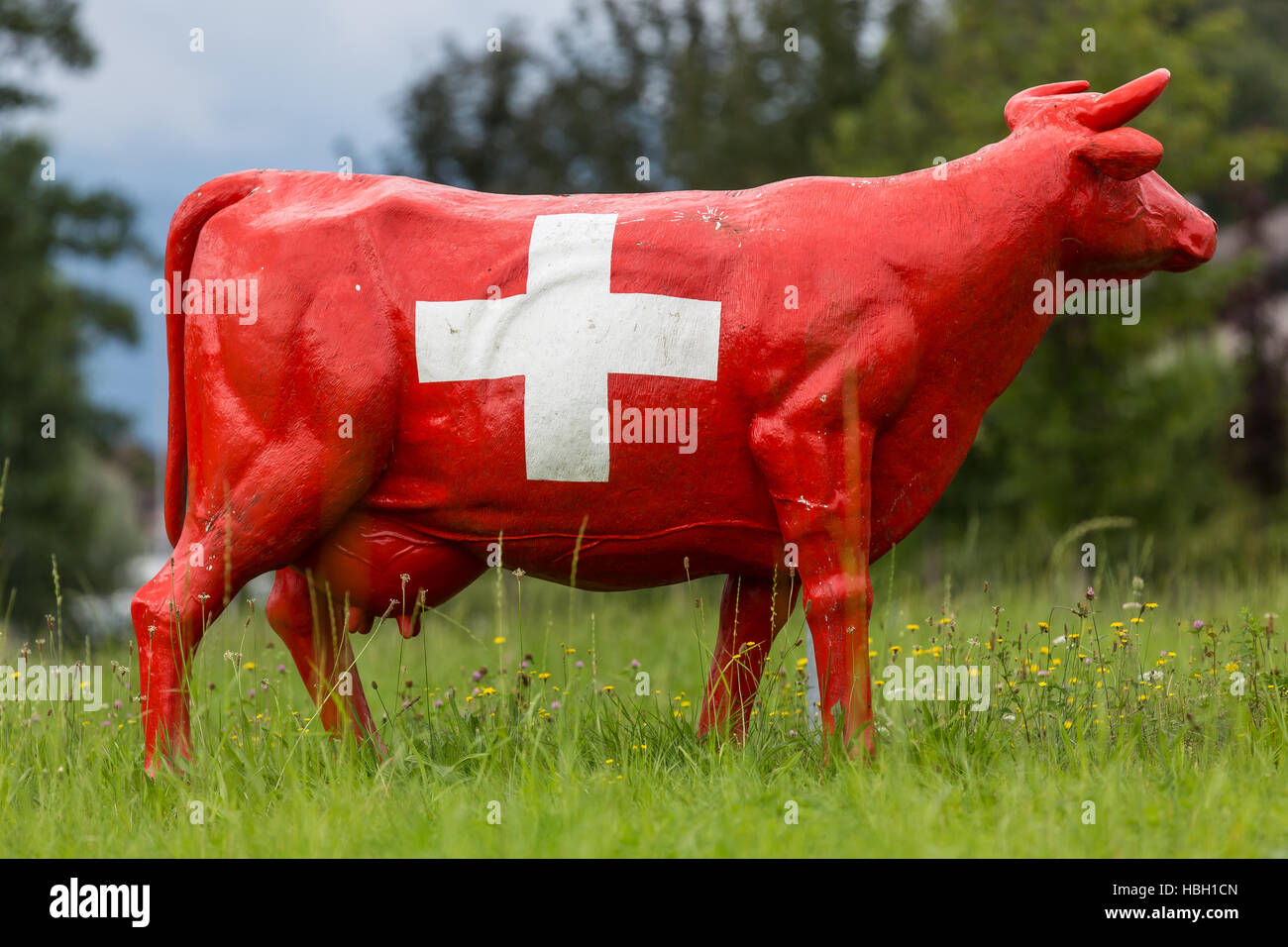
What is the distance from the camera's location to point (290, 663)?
5707mm

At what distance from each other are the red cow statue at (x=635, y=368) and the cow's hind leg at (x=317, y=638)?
0.21 meters

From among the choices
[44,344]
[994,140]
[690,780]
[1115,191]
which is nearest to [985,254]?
[1115,191]

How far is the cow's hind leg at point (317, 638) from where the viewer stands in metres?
4.04

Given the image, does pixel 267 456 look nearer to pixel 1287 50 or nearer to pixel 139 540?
pixel 139 540

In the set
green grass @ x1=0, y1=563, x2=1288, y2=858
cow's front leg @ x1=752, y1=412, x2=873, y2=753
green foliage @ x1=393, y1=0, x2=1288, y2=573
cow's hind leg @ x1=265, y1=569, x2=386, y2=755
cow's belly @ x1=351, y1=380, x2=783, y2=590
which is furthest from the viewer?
green foliage @ x1=393, y1=0, x2=1288, y2=573

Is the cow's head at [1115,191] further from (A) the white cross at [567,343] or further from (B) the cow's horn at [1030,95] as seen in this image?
(A) the white cross at [567,343]

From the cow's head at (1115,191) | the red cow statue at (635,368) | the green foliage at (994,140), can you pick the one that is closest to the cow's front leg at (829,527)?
the red cow statue at (635,368)

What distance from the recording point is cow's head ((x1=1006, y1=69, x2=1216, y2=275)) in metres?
3.65

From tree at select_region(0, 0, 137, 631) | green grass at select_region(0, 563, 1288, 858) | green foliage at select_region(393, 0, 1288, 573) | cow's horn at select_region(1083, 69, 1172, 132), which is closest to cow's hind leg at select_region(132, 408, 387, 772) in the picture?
green grass at select_region(0, 563, 1288, 858)

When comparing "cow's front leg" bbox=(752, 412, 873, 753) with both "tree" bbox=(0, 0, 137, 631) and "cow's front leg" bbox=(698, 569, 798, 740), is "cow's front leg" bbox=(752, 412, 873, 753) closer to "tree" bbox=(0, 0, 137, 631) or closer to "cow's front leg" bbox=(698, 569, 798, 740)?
"cow's front leg" bbox=(698, 569, 798, 740)

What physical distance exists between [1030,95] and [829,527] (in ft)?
5.18

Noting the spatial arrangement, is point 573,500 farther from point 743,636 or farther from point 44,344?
point 44,344

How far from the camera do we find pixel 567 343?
367 centimetres
